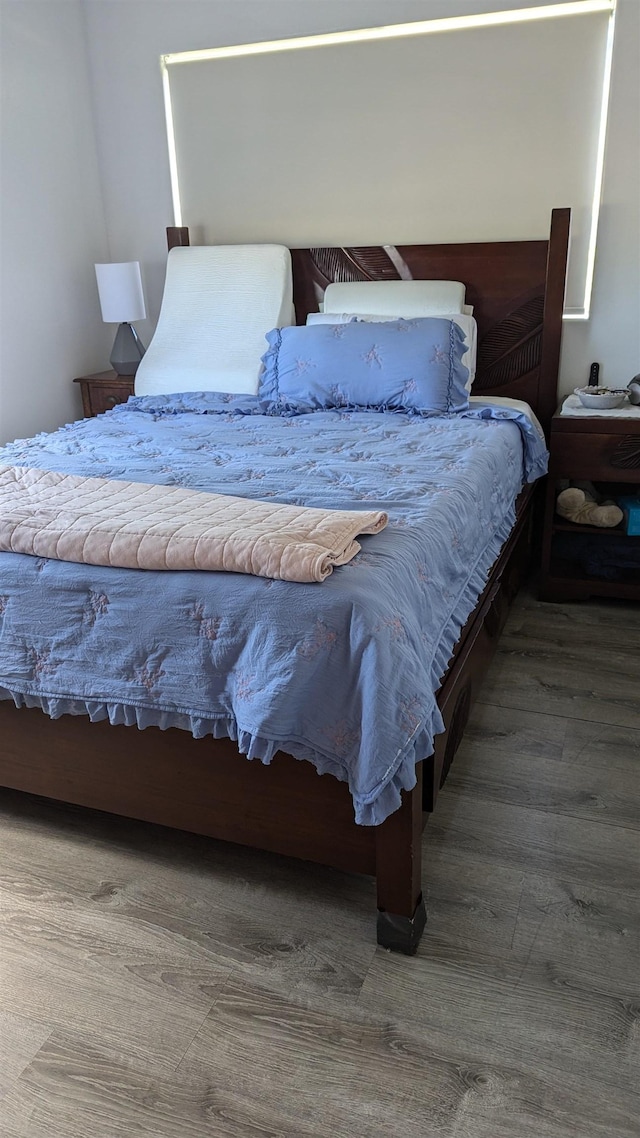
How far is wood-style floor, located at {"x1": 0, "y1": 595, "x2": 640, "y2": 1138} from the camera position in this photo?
3.81 feet

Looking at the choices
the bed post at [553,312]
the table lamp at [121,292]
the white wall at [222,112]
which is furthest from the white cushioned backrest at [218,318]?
the bed post at [553,312]

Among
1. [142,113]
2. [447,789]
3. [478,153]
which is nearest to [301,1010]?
[447,789]

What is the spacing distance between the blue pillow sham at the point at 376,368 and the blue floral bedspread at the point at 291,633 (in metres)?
0.68

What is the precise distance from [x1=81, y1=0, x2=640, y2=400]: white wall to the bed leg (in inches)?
87.1

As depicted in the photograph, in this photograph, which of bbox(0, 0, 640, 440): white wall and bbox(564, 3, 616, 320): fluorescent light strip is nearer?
bbox(564, 3, 616, 320): fluorescent light strip

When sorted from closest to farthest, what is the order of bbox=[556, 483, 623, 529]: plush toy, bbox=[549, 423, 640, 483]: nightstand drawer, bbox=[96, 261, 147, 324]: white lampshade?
bbox=[549, 423, 640, 483]: nightstand drawer → bbox=[556, 483, 623, 529]: plush toy → bbox=[96, 261, 147, 324]: white lampshade

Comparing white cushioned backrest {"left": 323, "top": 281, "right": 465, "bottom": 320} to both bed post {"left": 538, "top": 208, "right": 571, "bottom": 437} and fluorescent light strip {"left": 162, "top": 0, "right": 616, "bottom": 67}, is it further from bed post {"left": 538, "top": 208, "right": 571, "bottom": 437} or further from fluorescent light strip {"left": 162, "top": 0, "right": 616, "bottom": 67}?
fluorescent light strip {"left": 162, "top": 0, "right": 616, "bottom": 67}

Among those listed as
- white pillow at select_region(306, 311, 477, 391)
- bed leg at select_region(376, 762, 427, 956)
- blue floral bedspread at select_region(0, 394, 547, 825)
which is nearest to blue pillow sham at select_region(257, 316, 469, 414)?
white pillow at select_region(306, 311, 477, 391)

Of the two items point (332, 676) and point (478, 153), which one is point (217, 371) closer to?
point (478, 153)

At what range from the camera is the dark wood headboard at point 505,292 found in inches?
114

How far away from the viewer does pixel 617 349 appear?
9.66 ft

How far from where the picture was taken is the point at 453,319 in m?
2.82

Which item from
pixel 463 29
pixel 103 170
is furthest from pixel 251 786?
pixel 103 170

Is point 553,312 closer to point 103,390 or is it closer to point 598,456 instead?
point 598,456
